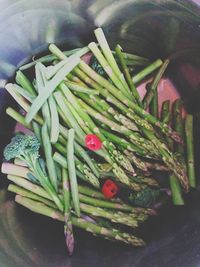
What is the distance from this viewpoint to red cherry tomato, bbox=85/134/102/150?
1.44 meters

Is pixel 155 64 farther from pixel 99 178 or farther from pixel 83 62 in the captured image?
pixel 99 178

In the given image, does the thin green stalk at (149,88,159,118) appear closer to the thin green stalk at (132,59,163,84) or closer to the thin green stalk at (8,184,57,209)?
the thin green stalk at (132,59,163,84)

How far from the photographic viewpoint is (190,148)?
155cm

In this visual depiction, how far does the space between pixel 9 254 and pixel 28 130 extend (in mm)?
515

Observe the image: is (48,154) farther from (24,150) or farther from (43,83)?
(43,83)

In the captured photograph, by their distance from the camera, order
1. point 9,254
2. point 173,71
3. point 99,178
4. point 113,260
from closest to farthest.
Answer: point 9,254 → point 113,260 → point 99,178 → point 173,71

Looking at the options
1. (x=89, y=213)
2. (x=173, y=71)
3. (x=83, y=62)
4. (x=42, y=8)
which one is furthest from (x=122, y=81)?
(x=89, y=213)

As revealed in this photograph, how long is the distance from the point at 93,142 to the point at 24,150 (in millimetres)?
242

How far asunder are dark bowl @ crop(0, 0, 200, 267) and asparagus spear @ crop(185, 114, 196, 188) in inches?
1.3

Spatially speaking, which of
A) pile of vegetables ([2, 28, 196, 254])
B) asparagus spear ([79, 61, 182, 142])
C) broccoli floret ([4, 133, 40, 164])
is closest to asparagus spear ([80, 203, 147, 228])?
Answer: pile of vegetables ([2, 28, 196, 254])

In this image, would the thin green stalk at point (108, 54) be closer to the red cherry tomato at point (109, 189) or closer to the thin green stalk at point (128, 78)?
the thin green stalk at point (128, 78)

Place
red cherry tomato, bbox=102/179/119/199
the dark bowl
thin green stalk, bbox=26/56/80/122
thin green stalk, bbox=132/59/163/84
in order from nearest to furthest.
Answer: the dark bowl
thin green stalk, bbox=26/56/80/122
red cherry tomato, bbox=102/179/119/199
thin green stalk, bbox=132/59/163/84

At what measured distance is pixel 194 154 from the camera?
158 centimetres

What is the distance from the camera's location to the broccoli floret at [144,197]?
1.49 m
